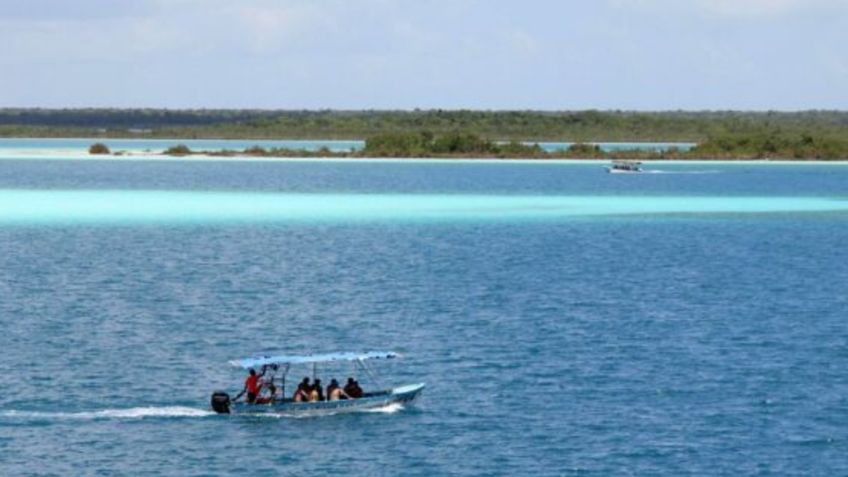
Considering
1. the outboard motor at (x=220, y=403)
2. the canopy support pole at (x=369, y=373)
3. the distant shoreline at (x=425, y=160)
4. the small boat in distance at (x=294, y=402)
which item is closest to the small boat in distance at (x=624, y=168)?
the distant shoreline at (x=425, y=160)

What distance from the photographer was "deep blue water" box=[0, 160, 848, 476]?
109ft

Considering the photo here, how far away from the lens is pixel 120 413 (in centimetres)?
3575

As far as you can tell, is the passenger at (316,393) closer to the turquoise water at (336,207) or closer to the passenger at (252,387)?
the passenger at (252,387)

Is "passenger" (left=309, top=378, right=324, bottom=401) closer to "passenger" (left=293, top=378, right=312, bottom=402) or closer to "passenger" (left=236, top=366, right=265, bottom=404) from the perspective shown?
"passenger" (left=293, top=378, right=312, bottom=402)

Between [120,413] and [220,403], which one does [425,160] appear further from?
[120,413]

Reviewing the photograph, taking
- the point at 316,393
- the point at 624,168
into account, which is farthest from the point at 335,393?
the point at 624,168

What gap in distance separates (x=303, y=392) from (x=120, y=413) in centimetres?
350

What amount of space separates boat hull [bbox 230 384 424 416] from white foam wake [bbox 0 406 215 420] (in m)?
0.86

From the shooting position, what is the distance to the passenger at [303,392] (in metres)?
36.5

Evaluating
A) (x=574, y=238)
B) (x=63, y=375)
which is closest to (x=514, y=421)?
(x=63, y=375)

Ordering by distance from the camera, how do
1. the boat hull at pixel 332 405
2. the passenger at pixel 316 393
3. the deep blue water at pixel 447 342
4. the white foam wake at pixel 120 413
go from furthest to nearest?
the passenger at pixel 316 393
the boat hull at pixel 332 405
the white foam wake at pixel 120 413
the deep blue water at pixel 447 342

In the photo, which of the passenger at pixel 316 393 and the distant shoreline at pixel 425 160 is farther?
the distant shoreline at pixel 425 160

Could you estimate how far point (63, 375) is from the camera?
130ft

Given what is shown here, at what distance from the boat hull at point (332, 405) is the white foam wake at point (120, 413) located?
2.82 ft
